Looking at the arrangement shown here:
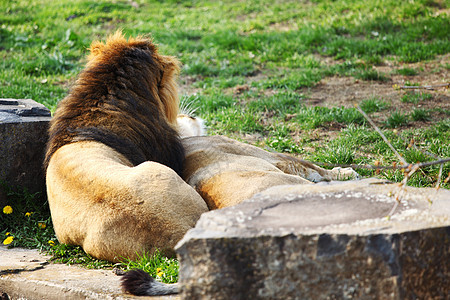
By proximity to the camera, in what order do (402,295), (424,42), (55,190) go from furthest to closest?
(424,42) → (55,190) → (402,295)

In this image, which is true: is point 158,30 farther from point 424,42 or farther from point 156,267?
point 156,267

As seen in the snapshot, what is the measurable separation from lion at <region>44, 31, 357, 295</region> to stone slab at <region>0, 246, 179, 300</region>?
0.58ft

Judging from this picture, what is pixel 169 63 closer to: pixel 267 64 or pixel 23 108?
pixel 23 108

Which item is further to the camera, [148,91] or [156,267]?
[148,91]

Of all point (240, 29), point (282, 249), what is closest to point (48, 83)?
point (240, 29)

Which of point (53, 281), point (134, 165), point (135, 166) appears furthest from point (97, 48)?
point (53, 281)

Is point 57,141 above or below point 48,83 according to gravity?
above

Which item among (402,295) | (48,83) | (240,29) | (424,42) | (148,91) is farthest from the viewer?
(240,29)

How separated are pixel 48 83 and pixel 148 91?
4.05 m

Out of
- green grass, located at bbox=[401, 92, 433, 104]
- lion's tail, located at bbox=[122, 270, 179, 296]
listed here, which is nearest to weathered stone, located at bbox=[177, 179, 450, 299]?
lion's tail, located at bbox=[122, 270, 179, 296]

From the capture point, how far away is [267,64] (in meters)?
8.41

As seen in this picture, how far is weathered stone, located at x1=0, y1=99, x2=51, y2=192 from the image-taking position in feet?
14.0

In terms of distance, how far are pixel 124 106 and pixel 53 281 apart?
59.1 inches

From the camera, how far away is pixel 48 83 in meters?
7.86
